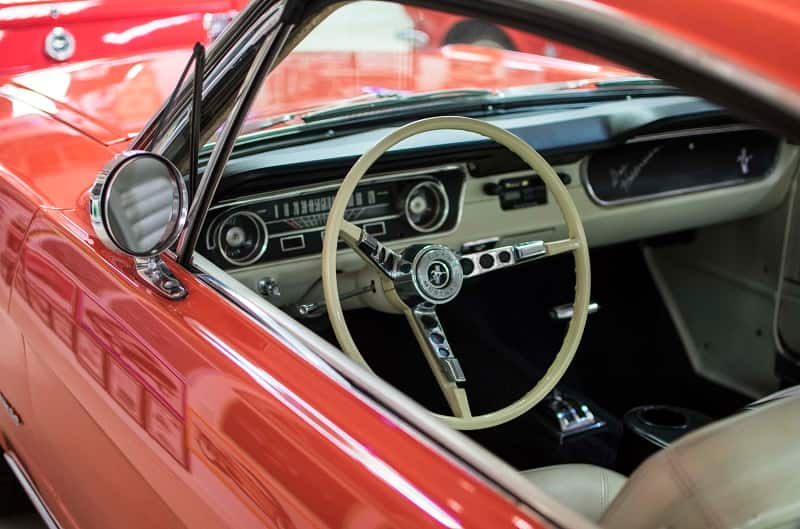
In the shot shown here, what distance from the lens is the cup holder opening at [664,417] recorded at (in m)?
2.25

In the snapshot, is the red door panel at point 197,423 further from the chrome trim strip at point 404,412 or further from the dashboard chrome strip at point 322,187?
the dashboard chrome strip at point 322,187

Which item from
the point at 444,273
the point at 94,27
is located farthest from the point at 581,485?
the point at 94,27

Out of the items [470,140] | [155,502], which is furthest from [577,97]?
[155,502]

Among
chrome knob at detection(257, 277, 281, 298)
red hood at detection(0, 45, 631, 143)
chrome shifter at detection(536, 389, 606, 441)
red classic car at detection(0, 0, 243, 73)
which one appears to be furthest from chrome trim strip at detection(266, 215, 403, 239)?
red classic car at detection(0, 0, 243, 73)

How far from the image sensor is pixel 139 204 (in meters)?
1.52

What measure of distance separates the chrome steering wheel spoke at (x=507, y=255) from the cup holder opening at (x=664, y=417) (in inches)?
21.4

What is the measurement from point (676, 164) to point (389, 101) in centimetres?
96

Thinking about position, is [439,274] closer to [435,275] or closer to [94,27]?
[435,275]

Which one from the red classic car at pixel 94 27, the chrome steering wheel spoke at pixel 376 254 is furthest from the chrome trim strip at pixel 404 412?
the red classic car at pixel 94 27

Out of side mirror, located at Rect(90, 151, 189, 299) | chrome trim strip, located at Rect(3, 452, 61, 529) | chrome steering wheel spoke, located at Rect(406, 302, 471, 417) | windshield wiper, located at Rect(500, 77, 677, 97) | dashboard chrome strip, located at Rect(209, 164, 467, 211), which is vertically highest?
windshield wiper, located at Rect(500, 77, 677, 97)

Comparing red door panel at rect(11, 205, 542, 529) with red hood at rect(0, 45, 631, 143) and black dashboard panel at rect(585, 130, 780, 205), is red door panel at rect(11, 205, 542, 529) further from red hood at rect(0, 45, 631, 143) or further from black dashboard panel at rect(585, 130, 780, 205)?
black dashboard panel at rect(585, 130, 780, 205)

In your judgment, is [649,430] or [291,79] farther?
[291,79]

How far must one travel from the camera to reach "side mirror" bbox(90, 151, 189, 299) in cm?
148

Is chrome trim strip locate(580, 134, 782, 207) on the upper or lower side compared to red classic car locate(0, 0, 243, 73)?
lower
